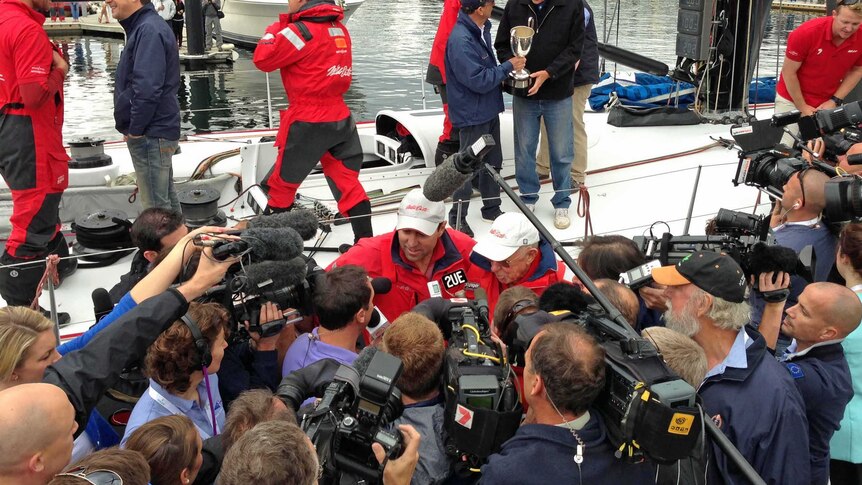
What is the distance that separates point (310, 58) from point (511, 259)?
1821 mm

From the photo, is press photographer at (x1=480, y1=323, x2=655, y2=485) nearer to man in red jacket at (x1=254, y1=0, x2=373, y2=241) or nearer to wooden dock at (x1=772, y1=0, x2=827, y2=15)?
man in red jacket at (x1=254, y1=0, x2=373, y2=241)

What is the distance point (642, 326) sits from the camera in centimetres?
279

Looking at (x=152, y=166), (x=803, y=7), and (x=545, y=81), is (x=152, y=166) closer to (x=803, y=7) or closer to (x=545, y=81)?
(x=545, y=81)

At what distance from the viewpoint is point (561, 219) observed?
4.64m

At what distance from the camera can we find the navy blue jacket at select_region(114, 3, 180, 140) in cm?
401

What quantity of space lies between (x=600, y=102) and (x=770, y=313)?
470 cm

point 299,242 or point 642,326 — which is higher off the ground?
point 299,242

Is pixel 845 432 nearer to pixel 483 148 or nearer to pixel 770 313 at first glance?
pixel 770 313

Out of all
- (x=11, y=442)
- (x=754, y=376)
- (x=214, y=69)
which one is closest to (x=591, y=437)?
(x=754, y=376)

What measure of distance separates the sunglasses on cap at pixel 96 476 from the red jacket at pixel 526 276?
6.03ft

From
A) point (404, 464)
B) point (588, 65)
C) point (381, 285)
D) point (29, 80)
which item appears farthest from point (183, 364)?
point (588, 65)

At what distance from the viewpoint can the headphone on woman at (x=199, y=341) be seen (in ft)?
6.98

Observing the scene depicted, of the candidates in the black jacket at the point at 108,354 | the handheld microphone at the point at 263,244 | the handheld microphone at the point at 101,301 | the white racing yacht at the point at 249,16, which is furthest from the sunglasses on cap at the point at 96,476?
the white racing yacht at the point at 249,16

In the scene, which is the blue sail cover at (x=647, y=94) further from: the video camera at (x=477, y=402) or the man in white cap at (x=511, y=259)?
the video camera at (x=477, y=402)
